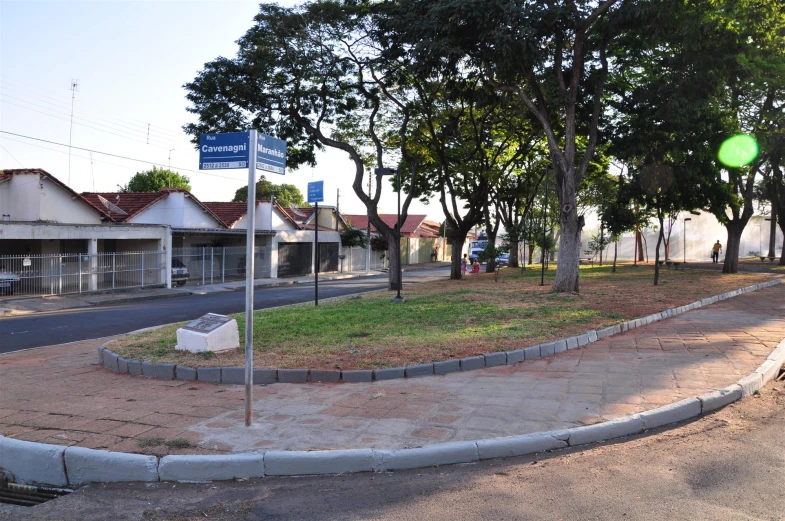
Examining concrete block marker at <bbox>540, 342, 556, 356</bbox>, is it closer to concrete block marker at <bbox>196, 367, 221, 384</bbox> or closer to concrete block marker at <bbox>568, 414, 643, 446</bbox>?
concrete block marker at <bbox>568, 414, 643, 446</bbox>

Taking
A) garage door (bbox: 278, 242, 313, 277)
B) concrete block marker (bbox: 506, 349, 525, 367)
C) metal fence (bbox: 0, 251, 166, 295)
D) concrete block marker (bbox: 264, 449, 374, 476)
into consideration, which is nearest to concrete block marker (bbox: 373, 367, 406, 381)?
concrete block marker (bbox: 506, 349, 525, 367)

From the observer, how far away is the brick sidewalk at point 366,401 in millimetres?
5488

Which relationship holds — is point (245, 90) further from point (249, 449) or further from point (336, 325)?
point (249, 449)

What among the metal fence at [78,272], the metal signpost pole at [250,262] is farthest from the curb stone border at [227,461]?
the metal fence at [78,272]

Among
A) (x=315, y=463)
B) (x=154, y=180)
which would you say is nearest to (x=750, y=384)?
(x=315, y=463)

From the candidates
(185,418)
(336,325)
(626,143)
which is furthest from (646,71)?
(185,418)

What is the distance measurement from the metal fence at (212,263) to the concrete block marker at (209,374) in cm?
2300

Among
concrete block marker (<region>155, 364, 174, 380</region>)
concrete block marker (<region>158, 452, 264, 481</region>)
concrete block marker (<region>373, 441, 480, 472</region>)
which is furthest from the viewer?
concrete block marker (<region>155, 364, 174, 380</region>)

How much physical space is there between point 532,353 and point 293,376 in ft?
11.7

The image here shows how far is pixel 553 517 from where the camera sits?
3943 millimetres

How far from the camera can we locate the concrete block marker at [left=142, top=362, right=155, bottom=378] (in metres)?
8.16

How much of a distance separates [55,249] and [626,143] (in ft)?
Answer: 83.1

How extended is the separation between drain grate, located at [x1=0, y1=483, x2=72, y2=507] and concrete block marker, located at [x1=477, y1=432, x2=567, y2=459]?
135 inches

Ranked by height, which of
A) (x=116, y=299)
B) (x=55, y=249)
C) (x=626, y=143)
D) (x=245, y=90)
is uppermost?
(x=245, y=90)
